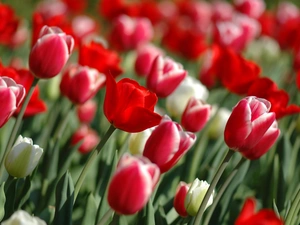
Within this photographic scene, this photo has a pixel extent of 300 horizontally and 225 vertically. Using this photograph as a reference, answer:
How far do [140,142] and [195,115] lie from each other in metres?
0.16

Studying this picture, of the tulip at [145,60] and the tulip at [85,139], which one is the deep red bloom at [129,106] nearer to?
the tulip at [85,139]

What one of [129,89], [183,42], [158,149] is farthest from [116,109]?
[183,42]

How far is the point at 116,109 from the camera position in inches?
42.1

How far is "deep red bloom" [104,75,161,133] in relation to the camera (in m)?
1.04

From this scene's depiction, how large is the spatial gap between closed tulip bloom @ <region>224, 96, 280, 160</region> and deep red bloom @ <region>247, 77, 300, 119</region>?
25 centimetres

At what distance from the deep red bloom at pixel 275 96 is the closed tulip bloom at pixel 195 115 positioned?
0.13 metres

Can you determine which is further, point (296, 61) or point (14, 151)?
point (296, 61)

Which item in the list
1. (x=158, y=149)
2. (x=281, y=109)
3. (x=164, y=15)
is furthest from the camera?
(x=164, y=15)

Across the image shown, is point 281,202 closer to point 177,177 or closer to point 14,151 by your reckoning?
point 177,177

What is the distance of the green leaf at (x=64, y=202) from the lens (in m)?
1.09

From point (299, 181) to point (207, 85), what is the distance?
67 cm

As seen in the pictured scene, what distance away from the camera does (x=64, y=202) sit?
1.10 m

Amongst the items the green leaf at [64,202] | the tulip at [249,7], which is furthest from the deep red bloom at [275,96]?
the tulip at [249,7]

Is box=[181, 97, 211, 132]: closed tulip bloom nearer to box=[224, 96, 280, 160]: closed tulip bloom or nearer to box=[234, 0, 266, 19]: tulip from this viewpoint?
box=[224, 96, 280, 160]: closed tulip bloom
